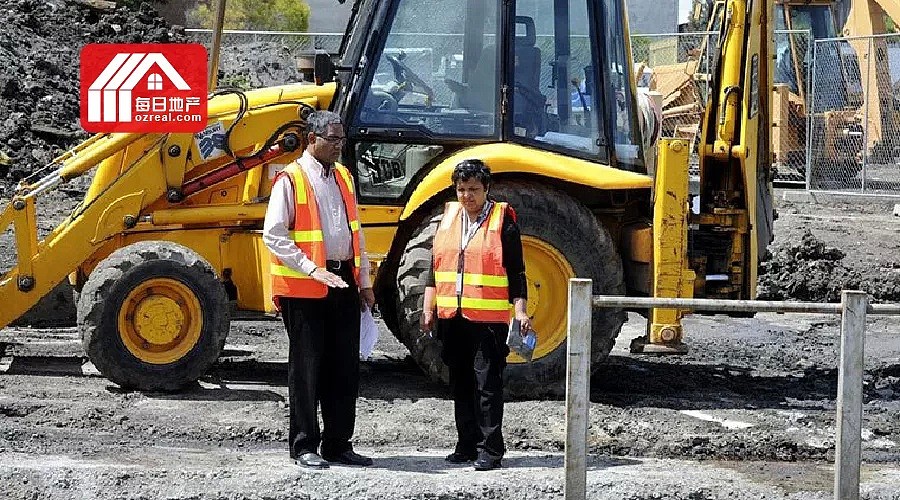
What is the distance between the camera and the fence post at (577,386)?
5906 millimetres

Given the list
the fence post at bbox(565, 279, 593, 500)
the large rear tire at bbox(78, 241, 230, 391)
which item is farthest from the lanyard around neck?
the large rear tire at bbox(78, 241, 230, 391)

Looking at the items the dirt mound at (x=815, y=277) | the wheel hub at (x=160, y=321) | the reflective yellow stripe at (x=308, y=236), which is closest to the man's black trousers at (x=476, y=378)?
the reflective yellow stripe at (x=308, y=236)

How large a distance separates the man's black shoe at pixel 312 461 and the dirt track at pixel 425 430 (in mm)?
81

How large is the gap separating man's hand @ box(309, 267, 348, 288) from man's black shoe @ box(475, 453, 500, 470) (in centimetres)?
110

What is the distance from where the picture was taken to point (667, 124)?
22156 millimetres

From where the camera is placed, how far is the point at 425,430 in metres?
7.74

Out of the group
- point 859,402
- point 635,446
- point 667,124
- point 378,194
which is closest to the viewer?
point 859,402

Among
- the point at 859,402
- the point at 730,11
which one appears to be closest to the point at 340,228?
the point at 859,402

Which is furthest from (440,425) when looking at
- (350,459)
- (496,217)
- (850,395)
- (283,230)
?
(850,395)

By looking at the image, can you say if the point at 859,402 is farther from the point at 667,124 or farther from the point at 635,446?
the point at 667,124

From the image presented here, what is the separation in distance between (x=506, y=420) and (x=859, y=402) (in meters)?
2.48

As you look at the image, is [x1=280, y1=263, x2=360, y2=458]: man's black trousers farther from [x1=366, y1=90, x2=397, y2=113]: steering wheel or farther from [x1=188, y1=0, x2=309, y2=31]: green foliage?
[x1=188, y1=0, x2=309, y2=31]: green foliage

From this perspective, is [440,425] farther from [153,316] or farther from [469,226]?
[153,316]

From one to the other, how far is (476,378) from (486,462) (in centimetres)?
43
